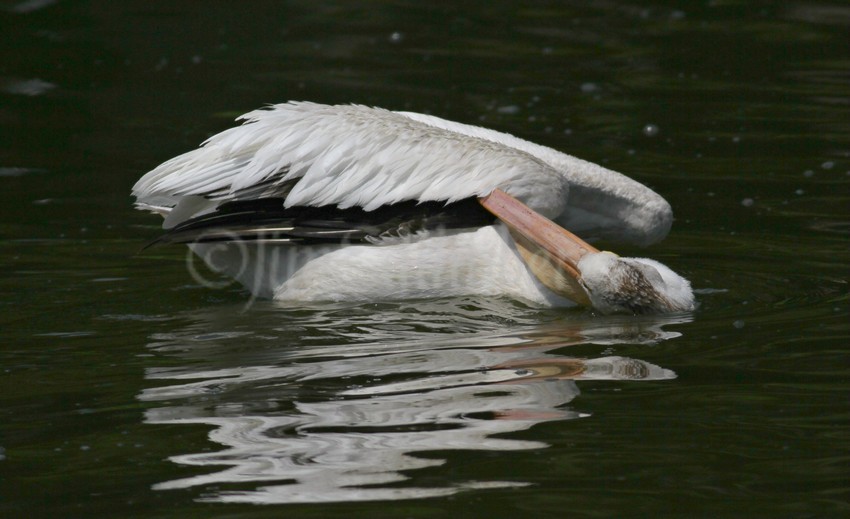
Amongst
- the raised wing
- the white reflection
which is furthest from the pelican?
the white reflection

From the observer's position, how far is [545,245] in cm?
505

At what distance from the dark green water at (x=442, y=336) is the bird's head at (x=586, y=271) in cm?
9

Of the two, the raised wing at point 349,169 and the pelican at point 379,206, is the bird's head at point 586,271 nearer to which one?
the pelican at point 379,206

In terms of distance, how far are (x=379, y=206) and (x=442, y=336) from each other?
2.13 feet

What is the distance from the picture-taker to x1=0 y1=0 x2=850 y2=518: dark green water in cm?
345

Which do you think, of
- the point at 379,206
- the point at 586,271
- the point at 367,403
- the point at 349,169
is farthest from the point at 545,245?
the point at 367,403

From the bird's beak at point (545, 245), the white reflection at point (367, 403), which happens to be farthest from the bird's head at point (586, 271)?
the white reflection at point (367, 403)

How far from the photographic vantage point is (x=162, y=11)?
11430mm

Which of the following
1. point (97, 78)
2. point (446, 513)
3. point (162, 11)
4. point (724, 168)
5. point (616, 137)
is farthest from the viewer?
point (162, 11)

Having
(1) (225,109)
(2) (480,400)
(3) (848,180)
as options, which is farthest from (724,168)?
(2) (480,400)

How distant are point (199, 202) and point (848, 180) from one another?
378cm

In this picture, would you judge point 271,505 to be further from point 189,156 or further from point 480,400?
point 189,156

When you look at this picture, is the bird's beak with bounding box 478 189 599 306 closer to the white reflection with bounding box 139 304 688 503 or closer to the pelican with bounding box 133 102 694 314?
the pelican with bounding box 133 102 694 314

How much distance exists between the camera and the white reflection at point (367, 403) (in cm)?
345
